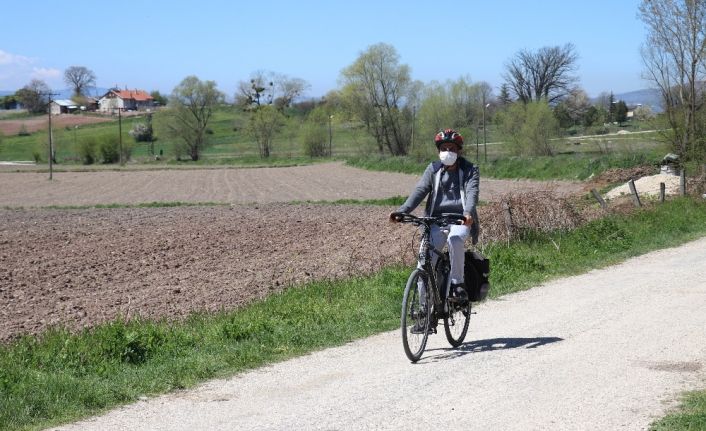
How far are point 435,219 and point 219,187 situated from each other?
50943 mm

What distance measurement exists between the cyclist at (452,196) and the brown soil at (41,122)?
5771 inches

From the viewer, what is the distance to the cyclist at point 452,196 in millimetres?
8859

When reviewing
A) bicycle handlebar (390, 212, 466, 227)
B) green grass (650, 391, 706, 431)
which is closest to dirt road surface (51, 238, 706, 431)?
green grass (650, 391, 706, 431)

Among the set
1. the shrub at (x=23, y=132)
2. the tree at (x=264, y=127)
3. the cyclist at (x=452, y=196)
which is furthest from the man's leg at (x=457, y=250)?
the shrub at (x=23, y=132)

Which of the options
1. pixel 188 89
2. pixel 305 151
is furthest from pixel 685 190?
pixel 188 89

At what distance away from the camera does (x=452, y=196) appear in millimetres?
9055

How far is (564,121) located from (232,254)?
81.9 m

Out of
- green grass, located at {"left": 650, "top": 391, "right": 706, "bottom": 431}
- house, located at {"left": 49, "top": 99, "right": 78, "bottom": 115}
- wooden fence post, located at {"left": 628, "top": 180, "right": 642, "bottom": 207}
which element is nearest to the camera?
green grass, located at {"left": 650, "top": 391, "right": 706, "bottom": 431}

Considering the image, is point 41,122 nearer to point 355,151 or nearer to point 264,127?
point 264,127

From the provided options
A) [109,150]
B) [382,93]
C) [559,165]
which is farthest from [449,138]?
[109,150]

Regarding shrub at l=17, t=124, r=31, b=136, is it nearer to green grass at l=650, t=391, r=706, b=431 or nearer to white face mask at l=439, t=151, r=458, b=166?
white face mask at l=439, t=151, r=458, b=166

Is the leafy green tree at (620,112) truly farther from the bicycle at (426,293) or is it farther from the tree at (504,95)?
the bicycle at (426,293)

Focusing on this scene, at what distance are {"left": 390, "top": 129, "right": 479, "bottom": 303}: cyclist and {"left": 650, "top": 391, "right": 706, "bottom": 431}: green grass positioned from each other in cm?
273

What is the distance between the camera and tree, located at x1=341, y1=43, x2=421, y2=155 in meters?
93.4
